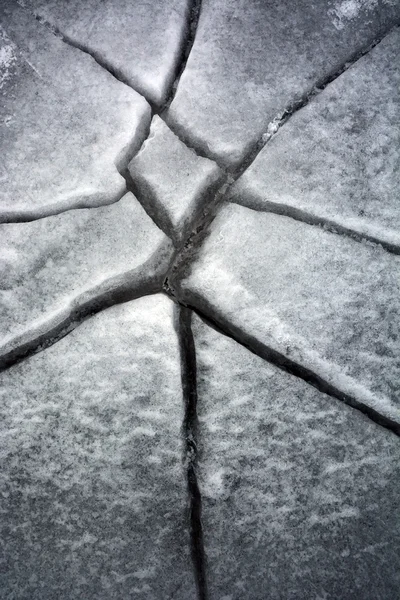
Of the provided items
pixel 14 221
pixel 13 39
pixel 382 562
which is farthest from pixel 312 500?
pixel 13 39

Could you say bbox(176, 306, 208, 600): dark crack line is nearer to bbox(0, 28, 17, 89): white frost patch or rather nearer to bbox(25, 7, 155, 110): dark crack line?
bbox(25, 7, 155, 110): dark crack line

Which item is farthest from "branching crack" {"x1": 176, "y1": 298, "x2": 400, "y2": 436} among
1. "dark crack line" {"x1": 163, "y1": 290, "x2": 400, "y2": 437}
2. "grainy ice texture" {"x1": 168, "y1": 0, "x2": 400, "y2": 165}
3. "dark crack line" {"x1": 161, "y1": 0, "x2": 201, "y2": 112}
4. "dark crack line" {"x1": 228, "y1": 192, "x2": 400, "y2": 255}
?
"dark crack line" {"x1": 161, "y1": 0, "x2": 201, "y2": 112}

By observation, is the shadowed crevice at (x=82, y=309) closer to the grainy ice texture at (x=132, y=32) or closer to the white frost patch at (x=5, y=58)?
the grainy ice texture at (x=132, y=32)

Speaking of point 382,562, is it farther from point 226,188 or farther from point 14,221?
point 14,221

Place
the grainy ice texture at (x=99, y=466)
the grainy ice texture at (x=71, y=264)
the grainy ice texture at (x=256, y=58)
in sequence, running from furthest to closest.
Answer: the grainy ice texture at (x=256, y=58), the grainy ice texture at (x=71, y=264), the grainy ice texture at (x=99, y=466)

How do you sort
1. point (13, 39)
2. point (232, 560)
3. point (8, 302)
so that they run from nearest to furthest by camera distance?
point (232, 560)
point (8, 302)
point (13, 39)

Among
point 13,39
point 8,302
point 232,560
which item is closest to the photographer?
point 232,560

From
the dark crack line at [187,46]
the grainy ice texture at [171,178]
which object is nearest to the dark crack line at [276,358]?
the grainy ice texture at [171,178]
